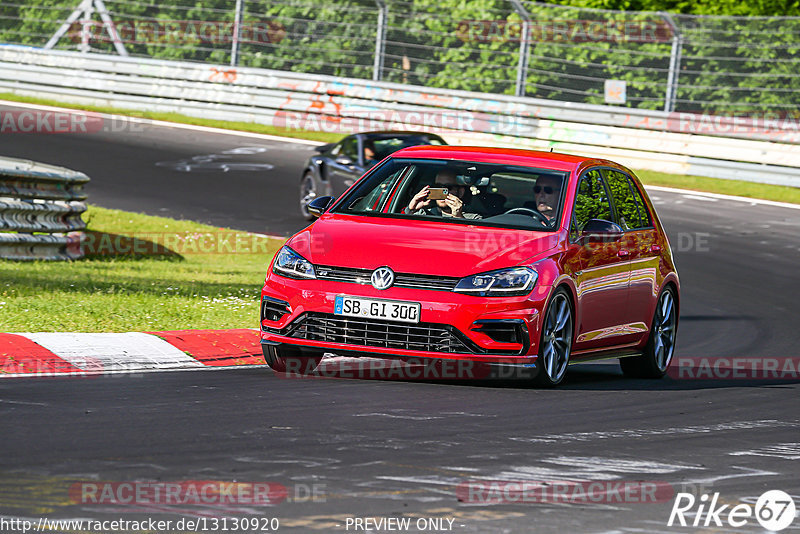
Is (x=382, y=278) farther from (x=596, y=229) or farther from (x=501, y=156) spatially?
(x=501, y=156)

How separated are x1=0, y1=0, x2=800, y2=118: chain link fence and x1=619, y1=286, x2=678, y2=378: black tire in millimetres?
15380

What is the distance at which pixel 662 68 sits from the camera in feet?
90.7

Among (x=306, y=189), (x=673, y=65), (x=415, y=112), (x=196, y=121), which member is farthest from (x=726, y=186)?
(x=196, y=121)

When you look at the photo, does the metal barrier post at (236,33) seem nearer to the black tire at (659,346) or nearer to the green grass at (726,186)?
the green grass at (726,186)

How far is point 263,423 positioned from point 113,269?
870cm

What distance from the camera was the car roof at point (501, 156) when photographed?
10.8 m

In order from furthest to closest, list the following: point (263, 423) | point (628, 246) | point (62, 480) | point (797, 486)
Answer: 1. point (628, 246)
2. point (263, 423)
3. point (797, 486)
4. point (62, 480)

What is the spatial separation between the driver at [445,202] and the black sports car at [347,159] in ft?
34.3

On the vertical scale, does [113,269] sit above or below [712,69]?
below

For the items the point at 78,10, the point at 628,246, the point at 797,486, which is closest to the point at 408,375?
the point at 628,246

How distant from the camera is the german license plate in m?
9.35

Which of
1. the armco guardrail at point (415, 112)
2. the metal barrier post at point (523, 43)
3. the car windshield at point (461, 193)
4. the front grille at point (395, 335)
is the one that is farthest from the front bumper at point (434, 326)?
the metal barrier post at point (523, 43)

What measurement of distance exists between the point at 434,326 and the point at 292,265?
1054mm

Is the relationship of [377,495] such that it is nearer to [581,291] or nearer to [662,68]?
[581,291]
